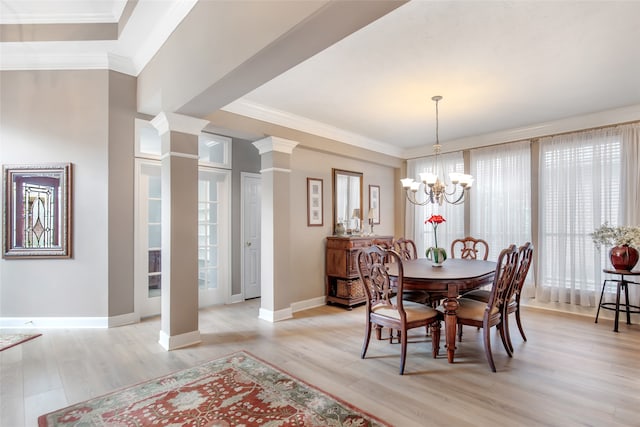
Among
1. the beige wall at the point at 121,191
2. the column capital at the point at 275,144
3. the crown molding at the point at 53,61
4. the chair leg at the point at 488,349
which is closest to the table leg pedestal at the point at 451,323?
the chair leg at the point at 488,349

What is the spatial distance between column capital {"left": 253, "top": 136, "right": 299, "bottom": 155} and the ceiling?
27cm

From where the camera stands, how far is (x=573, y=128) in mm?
4371

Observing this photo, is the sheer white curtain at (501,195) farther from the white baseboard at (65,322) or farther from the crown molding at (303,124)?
the white baseboard at (65,322)

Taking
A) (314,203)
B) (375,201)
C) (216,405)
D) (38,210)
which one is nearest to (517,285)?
(314,203)

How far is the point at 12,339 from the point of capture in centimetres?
316

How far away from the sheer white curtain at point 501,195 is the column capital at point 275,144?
123 inches

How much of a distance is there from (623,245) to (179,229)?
4.90 m

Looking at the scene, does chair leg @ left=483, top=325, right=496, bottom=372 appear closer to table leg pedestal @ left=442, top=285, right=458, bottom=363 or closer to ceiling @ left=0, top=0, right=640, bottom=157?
table leg pedestal @ left=442, top=285, right=458, bottom=363

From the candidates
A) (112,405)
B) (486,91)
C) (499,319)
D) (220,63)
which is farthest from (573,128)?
(112,405)

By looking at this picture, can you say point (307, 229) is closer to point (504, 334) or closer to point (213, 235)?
point (213, 235)

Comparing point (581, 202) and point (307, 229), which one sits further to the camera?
point (307, 229)

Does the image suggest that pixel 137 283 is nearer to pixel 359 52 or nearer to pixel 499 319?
pixel 359 52

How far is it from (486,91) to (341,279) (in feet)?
9.81

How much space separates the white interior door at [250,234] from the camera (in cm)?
516
